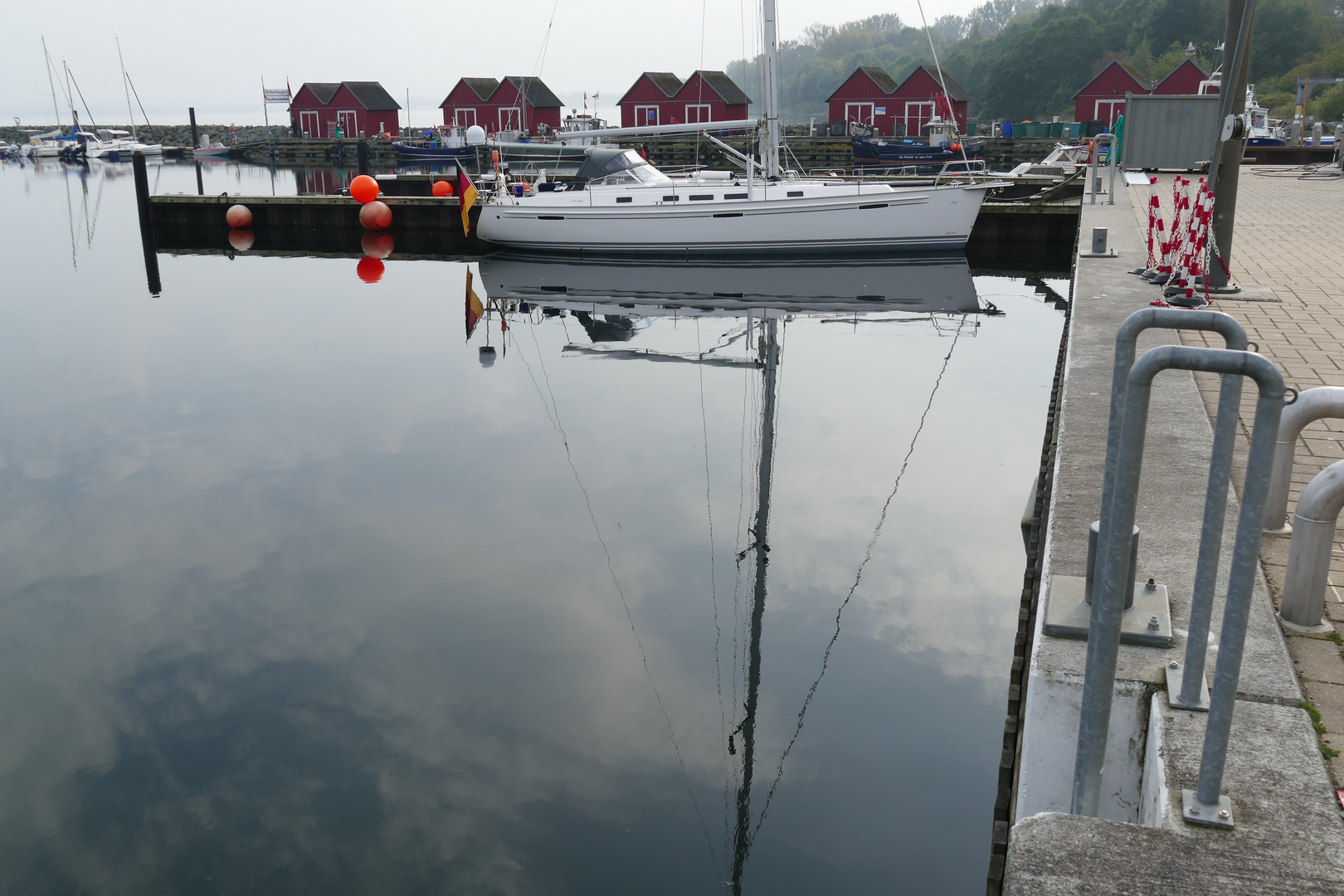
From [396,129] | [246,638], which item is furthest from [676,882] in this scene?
[396,129]

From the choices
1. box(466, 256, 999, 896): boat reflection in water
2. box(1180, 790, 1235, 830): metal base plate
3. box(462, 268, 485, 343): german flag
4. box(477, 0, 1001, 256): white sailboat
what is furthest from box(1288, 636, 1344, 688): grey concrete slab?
Result: box(477, 0, 1001, 256): white sailboat

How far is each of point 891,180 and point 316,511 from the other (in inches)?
797

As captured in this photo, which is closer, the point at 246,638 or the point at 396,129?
the point at 246,638

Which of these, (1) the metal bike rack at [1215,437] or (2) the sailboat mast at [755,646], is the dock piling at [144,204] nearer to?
(2) the sailboat mast at [755,646]

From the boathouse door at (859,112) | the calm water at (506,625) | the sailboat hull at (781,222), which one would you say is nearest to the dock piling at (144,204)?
the sailboat hull at (781,222)

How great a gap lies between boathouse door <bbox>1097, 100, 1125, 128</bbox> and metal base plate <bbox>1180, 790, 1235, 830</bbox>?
58484 millimetres

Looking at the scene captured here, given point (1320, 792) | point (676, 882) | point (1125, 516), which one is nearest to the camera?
point (1125, 516)

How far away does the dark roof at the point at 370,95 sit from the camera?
240ft

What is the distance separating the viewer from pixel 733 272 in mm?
22188

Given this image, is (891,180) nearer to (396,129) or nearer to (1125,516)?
(1125,516)

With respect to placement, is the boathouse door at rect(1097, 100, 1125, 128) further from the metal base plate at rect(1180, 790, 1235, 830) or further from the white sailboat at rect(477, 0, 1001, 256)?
the metal base plate at rect(1180, 790, 1235, 830)

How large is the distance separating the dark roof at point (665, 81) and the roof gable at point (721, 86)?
22.2 inches

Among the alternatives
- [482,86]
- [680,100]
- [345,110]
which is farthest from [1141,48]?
[345,110]

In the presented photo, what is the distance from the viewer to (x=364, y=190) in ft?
89.4
